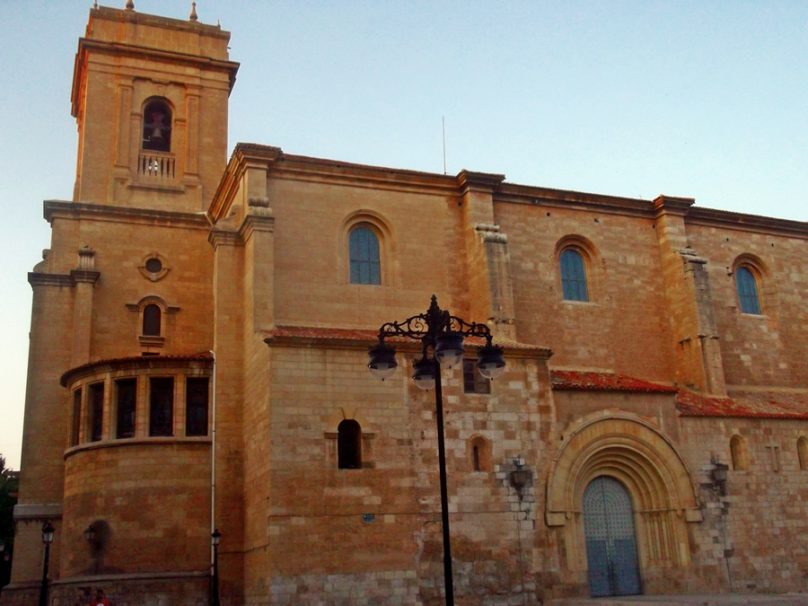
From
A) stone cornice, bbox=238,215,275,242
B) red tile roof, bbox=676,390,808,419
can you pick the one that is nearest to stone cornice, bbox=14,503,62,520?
stone cornice, bbox=238,215,275,242

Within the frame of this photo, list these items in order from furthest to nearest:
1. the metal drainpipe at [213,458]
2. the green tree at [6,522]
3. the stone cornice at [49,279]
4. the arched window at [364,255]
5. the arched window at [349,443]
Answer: the green tree at [6,522] → the stone cornice at [49,279] → the arched window at [364,255] → the metal drainpipe at [213,458] → the arched window at [349,443]

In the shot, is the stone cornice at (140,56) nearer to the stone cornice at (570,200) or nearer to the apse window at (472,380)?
the stone cornice at (570,200)

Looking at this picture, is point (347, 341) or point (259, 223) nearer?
point (347, 341)

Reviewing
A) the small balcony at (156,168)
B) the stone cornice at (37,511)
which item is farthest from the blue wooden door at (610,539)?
the small balcony at (156,168)

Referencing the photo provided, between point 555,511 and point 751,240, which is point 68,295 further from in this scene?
point 751,240

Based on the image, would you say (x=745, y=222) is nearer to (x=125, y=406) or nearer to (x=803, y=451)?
(x=803, y=451)

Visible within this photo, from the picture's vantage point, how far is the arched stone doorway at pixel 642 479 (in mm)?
23281

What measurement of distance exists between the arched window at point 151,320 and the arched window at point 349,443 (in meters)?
9.48

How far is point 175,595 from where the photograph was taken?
22.7m

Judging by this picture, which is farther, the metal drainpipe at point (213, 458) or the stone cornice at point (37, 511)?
Answer: the stone cornice at point (37, 511)

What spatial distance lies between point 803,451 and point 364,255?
1449 centimetres

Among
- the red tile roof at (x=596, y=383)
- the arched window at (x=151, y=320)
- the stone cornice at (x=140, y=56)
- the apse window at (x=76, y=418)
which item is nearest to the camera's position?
the red tile roof at (x=596, y=383)

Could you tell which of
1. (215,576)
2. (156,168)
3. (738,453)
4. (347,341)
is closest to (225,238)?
(347,341)

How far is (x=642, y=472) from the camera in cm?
2453
